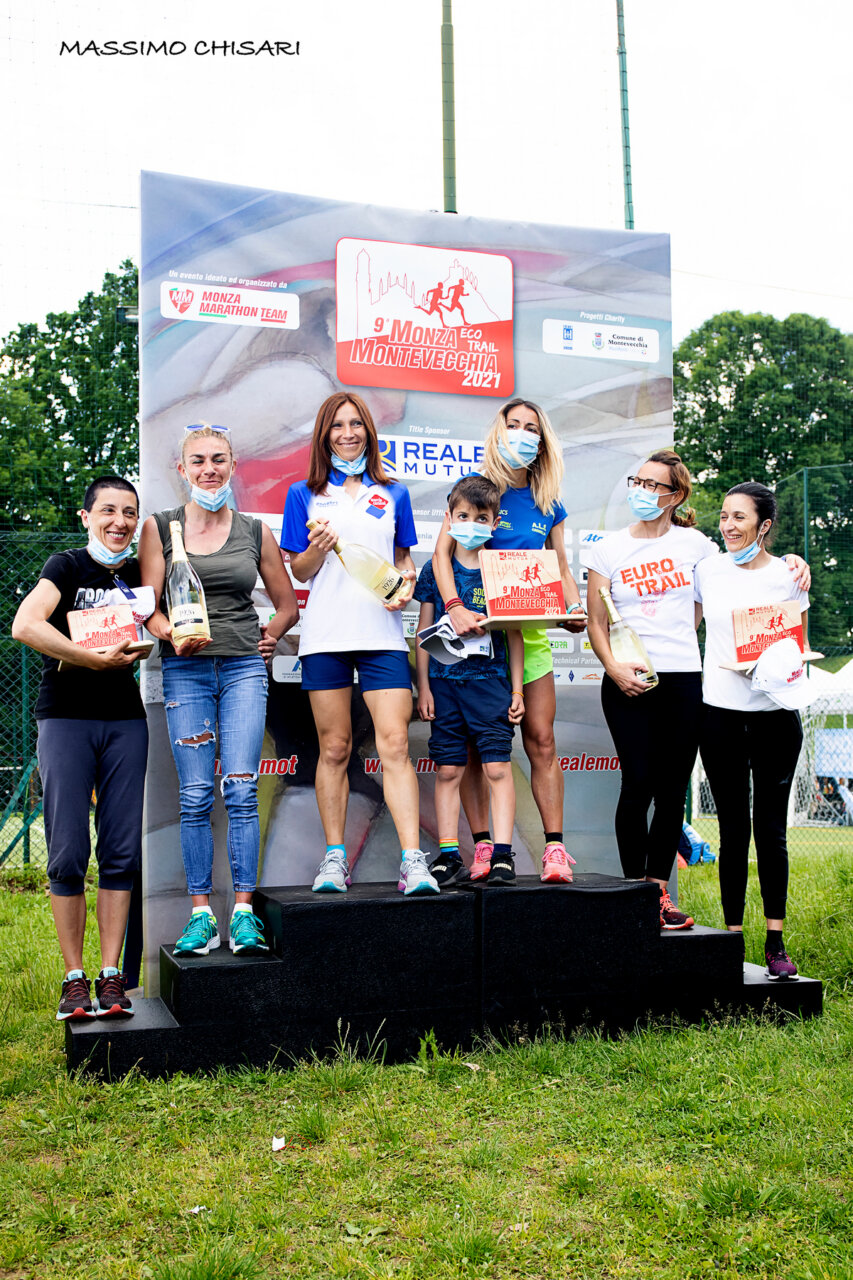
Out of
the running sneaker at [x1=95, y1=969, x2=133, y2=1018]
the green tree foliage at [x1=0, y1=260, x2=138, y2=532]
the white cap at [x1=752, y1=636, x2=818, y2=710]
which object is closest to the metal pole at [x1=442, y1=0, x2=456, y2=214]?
the white cap at [x1=752, y1=636, x2=818, y2=710]

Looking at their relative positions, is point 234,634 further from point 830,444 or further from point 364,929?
point 830,444

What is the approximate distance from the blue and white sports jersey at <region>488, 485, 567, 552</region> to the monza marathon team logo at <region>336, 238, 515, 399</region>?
2.77 feet

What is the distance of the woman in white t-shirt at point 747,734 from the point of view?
14.0 ft

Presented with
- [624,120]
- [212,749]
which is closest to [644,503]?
[212,749]

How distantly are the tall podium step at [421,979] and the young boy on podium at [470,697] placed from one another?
26 cm

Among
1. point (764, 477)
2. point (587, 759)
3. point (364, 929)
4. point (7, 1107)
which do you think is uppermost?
point (764, 477)

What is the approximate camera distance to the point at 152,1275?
2.29 metres

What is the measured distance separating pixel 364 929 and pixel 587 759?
1931mm

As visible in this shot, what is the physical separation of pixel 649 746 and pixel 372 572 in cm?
128

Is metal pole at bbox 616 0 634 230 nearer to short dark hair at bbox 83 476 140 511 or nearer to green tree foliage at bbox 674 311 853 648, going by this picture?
short dark hair at bbox 83 476 140 511

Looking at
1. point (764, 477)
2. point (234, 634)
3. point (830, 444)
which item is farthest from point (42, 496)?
point (830, 444)

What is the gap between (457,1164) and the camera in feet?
9.37

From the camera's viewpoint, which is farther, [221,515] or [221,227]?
[221,227]

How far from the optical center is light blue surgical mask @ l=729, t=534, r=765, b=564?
4402 millimetres
